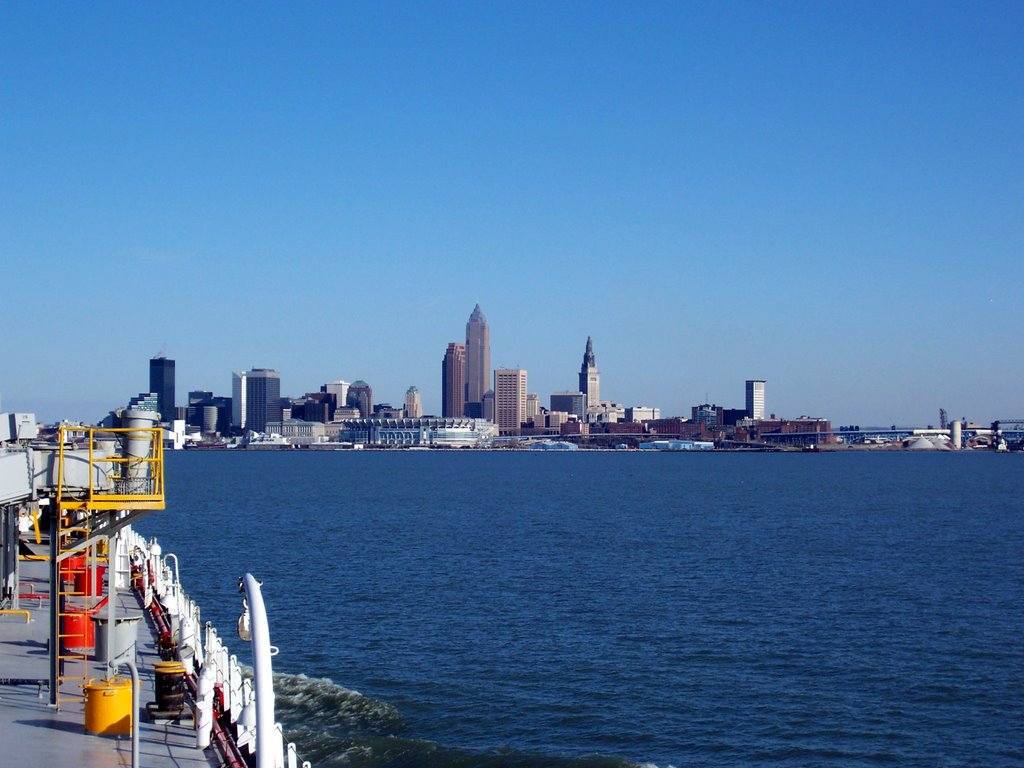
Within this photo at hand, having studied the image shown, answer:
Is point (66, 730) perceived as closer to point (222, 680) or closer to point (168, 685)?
point (168, 685)

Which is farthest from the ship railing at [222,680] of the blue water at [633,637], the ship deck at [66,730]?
the blue water at [633,637]

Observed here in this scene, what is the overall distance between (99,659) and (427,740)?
8.89m

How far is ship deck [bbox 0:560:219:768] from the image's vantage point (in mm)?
13781

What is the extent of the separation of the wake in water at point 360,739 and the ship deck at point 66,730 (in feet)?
17.9

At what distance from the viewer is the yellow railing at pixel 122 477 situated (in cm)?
1609

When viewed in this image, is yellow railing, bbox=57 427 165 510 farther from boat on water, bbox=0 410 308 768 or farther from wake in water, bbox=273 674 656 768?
wake in water, bbox=273 674 656 768

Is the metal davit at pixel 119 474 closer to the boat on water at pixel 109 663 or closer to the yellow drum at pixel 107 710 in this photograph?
the boat on water at pixel 109 663

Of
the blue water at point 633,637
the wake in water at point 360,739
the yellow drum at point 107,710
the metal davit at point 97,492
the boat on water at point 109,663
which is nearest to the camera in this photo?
the boat on water at point 109,663

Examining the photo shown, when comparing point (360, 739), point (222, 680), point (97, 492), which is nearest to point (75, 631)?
point (222, 680)

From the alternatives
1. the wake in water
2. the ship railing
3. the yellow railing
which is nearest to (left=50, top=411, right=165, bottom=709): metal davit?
the yellow railing

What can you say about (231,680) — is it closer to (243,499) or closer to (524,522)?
(524,522)

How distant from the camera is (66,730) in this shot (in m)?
14.9

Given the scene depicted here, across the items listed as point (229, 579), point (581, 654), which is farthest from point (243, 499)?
point (581, 654)

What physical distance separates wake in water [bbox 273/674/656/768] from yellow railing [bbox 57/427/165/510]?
9091mm
